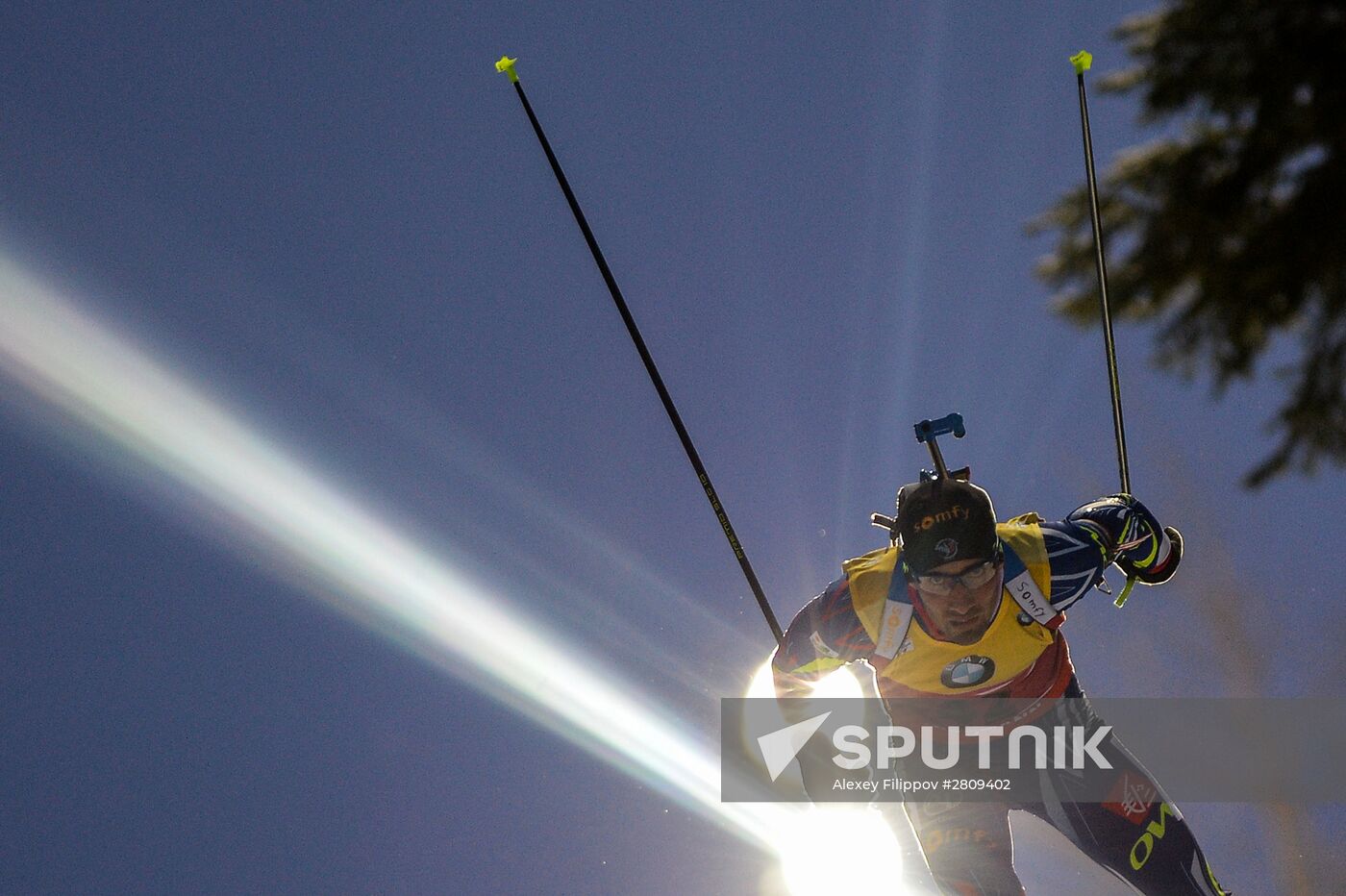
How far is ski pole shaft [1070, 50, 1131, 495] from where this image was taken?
517 cm

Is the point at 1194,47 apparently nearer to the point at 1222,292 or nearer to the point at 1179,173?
the point at 1179,173

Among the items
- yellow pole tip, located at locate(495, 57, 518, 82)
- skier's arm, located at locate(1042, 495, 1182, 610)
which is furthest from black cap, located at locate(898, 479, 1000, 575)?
yellow pole tip, located at locate(495, 57, 518, 82)

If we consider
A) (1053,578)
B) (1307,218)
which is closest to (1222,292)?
(1307,218)

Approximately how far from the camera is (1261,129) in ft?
30.5

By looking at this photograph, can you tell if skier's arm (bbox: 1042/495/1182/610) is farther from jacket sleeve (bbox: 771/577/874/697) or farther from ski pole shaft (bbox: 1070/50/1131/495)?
jacket sleeve (bbox: 771/577/874/697)

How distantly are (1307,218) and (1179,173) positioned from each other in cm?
115

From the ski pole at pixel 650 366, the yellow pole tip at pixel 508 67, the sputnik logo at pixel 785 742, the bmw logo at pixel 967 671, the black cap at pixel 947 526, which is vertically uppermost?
the yellow pole tip at pixel 508 67

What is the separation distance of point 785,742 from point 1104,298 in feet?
9.35

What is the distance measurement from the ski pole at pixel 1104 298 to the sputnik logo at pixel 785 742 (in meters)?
1.60

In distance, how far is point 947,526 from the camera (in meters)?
4.53

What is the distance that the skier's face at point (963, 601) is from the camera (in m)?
4.52

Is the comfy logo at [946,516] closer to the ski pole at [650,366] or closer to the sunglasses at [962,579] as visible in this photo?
the sunglasses at [962,579]

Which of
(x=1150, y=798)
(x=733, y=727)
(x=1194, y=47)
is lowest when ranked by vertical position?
(x=1150, y=798)

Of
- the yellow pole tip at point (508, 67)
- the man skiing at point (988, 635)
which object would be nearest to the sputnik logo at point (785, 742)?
the man skiing at point (988, 635)
